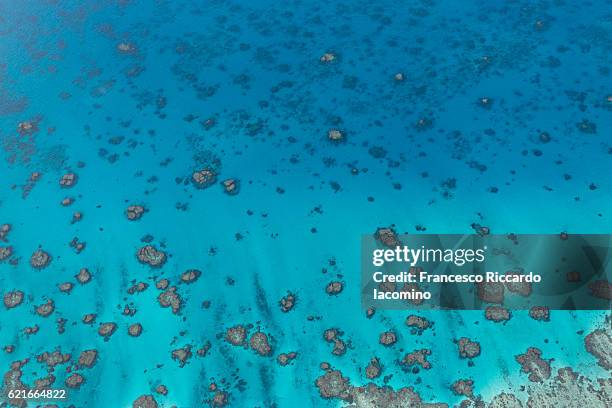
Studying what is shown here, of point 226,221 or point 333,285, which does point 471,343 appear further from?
point 226,221

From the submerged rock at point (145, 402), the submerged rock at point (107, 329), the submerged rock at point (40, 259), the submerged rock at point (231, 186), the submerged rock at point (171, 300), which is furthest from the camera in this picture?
the submerged rock at point (231, 186)

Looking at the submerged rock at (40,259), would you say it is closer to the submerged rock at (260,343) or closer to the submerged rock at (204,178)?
the submerged rock at (204,178)

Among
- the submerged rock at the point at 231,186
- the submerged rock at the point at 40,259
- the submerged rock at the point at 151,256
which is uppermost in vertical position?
the submerged rock at the point at 231,186

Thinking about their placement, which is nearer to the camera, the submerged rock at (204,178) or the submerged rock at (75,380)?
the submerged rock at (75,380)

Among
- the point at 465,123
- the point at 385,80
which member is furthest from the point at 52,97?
the point at 465,123

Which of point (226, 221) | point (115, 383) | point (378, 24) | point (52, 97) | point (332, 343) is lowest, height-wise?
point (115, 383)

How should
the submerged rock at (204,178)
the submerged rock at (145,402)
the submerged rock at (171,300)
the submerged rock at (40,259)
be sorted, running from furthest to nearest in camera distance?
1. the submerged rock at (204,178)
2. the submerged rock at (40,259)
3. the submerged rock at (171,300)
4. the submerged rock at (145,402)

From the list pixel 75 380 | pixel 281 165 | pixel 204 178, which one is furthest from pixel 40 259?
pixel 281 165

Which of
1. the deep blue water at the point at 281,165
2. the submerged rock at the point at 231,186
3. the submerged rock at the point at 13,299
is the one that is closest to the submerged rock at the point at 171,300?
the deep blue water at the point at 281,165
